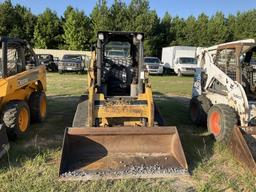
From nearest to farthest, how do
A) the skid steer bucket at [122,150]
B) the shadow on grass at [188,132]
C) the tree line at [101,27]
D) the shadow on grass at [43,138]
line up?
the skid steer bucket at [122,150], the shadow on grass at [43,138], the shadow on grass at [188,132], the tree line at [101,27]

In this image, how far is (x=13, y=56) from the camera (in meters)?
8.24

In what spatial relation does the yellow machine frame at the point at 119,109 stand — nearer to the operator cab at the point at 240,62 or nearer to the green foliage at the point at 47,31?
the operator cab at the point at 240,62

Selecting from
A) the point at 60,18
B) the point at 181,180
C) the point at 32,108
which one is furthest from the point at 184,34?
the point at 181,180

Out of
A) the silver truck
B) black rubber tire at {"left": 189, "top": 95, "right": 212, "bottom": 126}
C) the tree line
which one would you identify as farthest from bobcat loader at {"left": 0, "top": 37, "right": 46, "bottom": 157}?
the tree line

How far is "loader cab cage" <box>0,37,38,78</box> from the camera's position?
749cm

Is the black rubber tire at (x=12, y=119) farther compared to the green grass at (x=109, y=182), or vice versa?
the black rubber tire at (x=12, y=119)

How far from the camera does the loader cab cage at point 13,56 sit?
24.6 feet

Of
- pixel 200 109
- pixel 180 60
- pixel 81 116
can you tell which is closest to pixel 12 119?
pixel 81 116

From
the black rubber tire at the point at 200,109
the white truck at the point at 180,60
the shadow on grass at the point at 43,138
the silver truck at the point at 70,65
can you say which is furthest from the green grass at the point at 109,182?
the white truck at the point at 180,60

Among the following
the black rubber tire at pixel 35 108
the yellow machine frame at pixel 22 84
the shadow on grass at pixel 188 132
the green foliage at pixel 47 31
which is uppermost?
the green foliage at pixel 47 31

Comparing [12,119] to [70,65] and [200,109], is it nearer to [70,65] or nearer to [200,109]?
[200,109]

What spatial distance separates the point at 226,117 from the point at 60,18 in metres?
39.0

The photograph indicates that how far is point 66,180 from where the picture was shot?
5363 millimetres

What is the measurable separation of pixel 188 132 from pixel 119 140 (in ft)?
9.07
